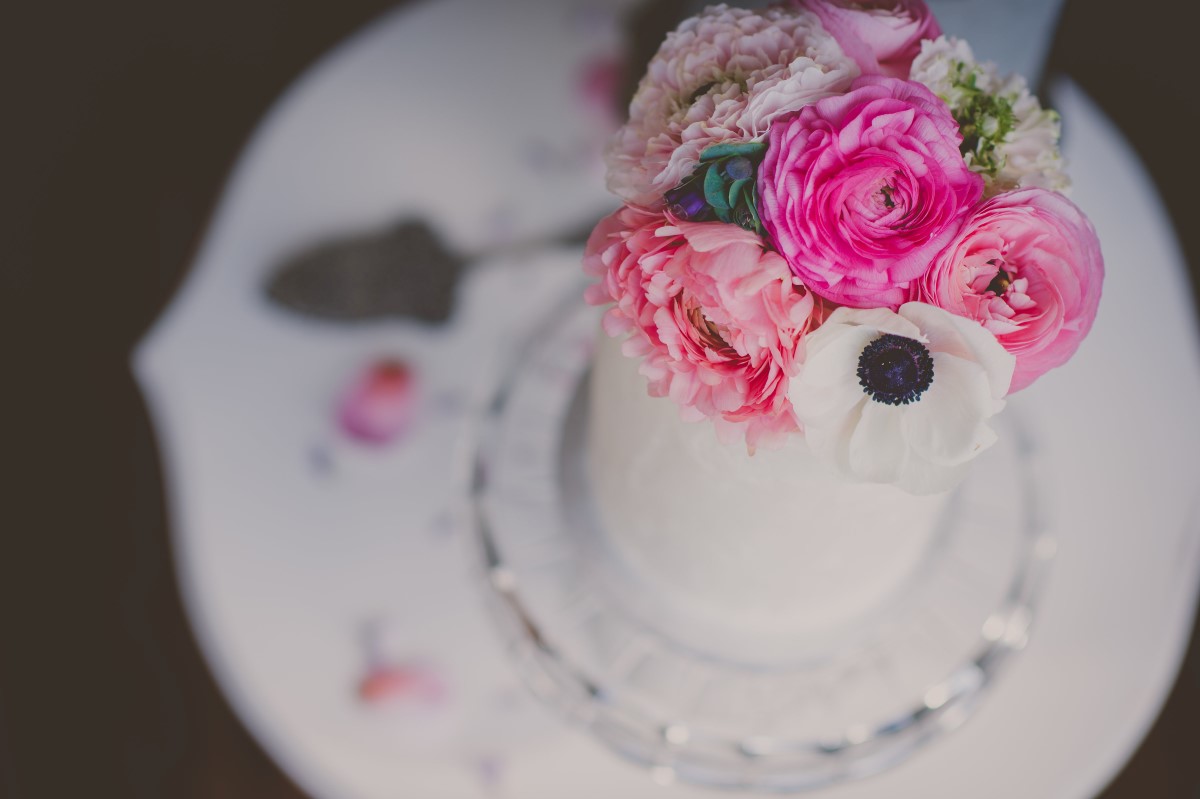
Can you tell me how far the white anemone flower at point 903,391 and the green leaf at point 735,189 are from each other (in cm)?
5

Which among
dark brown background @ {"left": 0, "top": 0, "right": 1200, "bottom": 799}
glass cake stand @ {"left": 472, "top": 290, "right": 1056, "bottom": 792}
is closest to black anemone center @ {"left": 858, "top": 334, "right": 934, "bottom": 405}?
glass cake stand @ {"left": 472, "top": 290, "right": 1056, "bottom": 792}

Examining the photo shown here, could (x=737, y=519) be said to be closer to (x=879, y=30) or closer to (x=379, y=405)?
(x=879, y=30)

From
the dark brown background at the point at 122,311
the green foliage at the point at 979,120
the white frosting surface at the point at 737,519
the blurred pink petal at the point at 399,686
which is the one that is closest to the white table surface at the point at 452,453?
the blurred pink petal at the point at 399,686

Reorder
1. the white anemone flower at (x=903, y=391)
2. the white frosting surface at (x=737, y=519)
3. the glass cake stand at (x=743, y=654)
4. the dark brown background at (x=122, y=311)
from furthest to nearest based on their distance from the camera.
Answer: the dark brown background at (x=122, y=311), the glass cake stand at (x=743, y=654), the white frosting surface at (x=737, y=519), the white anemone flower at (x=903, y=391)

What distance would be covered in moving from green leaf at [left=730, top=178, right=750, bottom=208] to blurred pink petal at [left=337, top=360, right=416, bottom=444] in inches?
21.3

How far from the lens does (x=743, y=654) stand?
64 centimetres

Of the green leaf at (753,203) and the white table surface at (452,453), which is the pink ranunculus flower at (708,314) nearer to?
the green leaf at (753,203)

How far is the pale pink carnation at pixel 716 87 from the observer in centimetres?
38

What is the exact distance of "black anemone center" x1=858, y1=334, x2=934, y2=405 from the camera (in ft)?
1.18

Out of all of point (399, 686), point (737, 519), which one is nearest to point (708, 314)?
point (737, 519)

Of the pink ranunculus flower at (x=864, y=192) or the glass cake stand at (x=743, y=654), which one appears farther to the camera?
the glass cake stand at (x=743, y=654)

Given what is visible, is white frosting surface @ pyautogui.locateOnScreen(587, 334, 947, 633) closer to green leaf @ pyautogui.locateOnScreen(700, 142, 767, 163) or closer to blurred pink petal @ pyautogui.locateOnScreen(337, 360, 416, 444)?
green leaf @ pyautogui.locateOnScreen(700, 142, 767, 163)

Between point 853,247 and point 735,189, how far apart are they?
47 millimetres

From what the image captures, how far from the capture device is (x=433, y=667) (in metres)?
0.81
